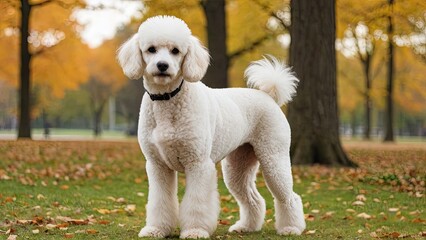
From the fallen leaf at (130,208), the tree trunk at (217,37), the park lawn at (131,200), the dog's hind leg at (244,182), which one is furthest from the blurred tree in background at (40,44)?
the dog's hind leg at (244,182)

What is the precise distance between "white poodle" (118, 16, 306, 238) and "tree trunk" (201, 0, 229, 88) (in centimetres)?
1115

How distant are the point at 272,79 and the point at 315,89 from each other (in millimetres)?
5411

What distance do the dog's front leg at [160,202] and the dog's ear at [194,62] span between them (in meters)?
0.86

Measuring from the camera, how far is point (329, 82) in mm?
11273

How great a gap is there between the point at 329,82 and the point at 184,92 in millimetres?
6815

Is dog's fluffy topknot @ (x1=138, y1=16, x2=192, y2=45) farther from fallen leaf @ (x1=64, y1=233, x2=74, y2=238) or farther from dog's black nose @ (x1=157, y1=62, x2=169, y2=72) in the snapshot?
fallen leaf @ (x1=64, y1=233, x2=74, y2=238)

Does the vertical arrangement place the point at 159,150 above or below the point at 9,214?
above

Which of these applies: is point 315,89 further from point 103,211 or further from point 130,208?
point 103,211

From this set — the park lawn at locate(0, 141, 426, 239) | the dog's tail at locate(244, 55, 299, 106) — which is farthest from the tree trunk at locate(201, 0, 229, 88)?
the dog's tail at locate(244, 55, 299, 106)

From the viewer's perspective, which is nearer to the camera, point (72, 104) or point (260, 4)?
point (260, 4)

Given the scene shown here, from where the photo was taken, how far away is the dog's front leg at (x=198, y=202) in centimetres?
491

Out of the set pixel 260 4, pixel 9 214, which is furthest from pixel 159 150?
pixel 260 4

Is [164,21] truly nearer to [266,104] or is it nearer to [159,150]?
[159,150]

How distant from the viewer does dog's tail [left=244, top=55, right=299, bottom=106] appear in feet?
19.5
